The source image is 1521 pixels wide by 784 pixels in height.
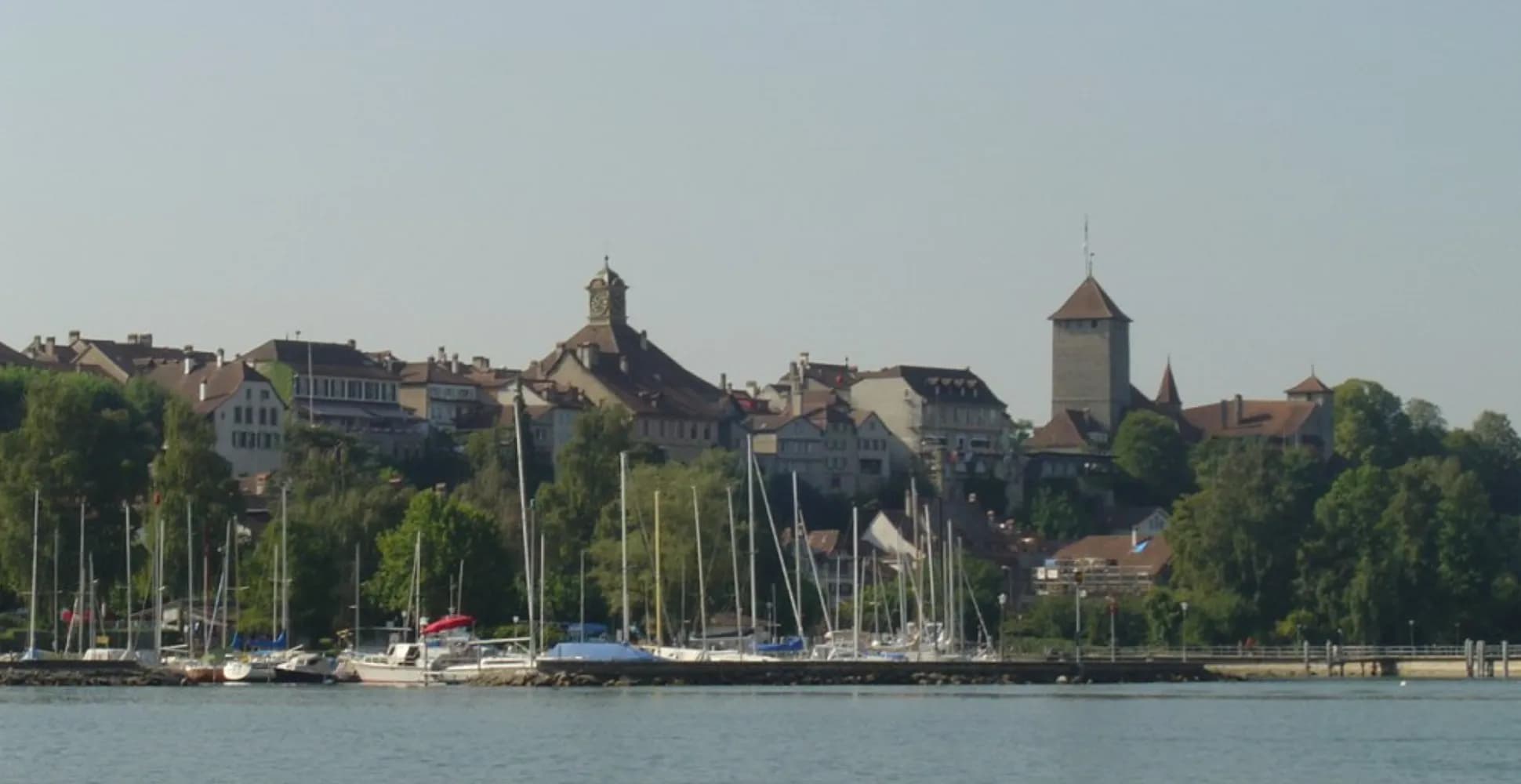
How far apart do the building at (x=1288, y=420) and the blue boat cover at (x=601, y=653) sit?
9764 cm

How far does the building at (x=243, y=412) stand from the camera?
15125 cm

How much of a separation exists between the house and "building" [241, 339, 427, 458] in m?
29.9

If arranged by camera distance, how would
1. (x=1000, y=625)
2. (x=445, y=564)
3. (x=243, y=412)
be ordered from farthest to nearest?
(x=243, y=412), (x=1000, y=625), (x=445, y=564)

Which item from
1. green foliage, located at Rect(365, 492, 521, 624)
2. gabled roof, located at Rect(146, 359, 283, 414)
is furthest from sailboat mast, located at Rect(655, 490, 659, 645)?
gabled roof, located at Rect(146, 359, 283, 414)

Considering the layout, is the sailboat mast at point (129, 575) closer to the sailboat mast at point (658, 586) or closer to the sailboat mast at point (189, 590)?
the sailboat mast at point (189, 590)

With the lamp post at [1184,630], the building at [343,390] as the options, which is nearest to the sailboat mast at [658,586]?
the lamp post at [1184,630]

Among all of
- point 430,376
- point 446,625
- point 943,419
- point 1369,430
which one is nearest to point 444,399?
point 430,376

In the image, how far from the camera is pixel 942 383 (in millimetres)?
188750

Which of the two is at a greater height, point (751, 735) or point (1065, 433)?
point (1065, 433)

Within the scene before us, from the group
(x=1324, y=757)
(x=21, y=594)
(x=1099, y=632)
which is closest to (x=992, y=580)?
(x=1099, y=632)

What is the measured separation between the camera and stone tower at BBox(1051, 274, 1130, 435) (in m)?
194

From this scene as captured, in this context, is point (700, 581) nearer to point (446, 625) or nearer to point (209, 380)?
point (446, 625)

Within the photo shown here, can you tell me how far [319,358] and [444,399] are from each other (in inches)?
325

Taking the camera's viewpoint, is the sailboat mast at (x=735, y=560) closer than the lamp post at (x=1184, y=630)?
Yes
